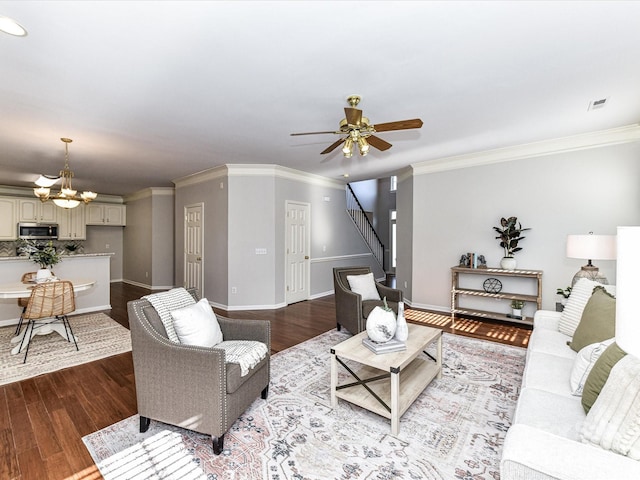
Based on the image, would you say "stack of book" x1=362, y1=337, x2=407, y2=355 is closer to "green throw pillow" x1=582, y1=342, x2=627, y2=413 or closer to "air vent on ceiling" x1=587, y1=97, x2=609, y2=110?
"green throw pillow" x1=582, y1=342, x2=627, y2=413

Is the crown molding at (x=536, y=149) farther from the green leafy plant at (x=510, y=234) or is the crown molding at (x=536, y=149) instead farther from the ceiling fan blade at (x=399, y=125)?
the ceiling fan blade at (x=399, y=125)

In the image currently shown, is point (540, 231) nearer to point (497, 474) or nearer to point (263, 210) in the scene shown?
point (497, 474)

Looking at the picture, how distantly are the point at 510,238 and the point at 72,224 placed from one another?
32.9 feet

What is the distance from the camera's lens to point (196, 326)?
2182 millimetres

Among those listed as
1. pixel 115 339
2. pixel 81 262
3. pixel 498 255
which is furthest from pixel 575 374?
pixel 81 262

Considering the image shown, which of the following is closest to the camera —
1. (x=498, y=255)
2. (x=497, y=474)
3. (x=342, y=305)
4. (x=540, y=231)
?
(x=497, y=474)

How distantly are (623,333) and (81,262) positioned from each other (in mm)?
6784

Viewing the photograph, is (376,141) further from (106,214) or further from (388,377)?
(106,214)

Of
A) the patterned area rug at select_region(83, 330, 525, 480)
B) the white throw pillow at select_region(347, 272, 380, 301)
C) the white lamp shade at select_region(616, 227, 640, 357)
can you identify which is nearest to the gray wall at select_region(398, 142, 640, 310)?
the white throw pillow at select_region(347, 272, 380, 301)

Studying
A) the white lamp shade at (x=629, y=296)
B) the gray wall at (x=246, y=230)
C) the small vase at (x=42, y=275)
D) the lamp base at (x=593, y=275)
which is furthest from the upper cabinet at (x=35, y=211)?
the lamp base at (x=593, y=275)

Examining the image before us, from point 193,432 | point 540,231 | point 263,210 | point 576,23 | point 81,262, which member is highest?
point 576,23

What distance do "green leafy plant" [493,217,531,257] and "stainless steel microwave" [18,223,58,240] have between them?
1000cm

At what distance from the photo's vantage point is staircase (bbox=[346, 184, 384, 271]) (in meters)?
8.01

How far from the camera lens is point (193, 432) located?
6.92ft
